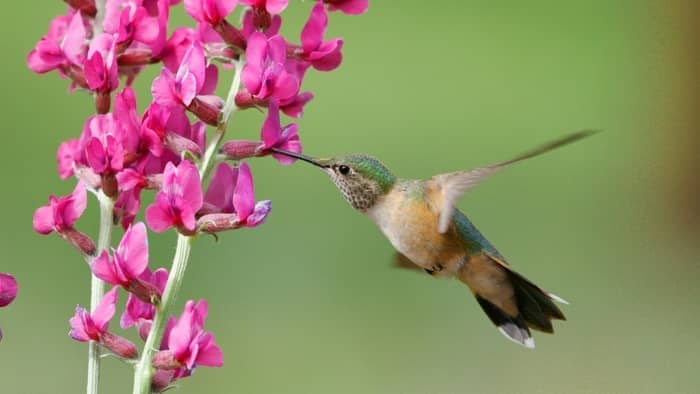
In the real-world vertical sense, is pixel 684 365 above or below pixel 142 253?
below

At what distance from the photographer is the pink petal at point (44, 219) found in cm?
171

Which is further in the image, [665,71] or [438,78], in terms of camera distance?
[665,71]

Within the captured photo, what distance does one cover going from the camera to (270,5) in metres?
1.65

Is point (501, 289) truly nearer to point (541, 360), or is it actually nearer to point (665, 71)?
point (541, 360)

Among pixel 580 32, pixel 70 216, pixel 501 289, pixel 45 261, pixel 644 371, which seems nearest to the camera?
pixel 70 216

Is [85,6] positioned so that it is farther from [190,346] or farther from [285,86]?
[190,346]

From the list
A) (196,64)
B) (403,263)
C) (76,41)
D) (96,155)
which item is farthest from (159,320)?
(403,263)

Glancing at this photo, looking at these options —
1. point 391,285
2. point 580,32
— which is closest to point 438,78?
point 580,32

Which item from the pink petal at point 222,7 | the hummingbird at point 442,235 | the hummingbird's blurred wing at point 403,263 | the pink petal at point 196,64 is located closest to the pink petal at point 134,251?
the pink petal at point 196,64

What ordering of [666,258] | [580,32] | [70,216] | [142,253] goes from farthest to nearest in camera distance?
[580,32]
[666,258]
[70,216]
[142,253]

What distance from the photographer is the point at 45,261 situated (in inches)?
190

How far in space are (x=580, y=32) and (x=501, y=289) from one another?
5.21 m

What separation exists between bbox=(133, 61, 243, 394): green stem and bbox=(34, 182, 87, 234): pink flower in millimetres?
201

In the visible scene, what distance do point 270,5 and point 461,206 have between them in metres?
4.10
